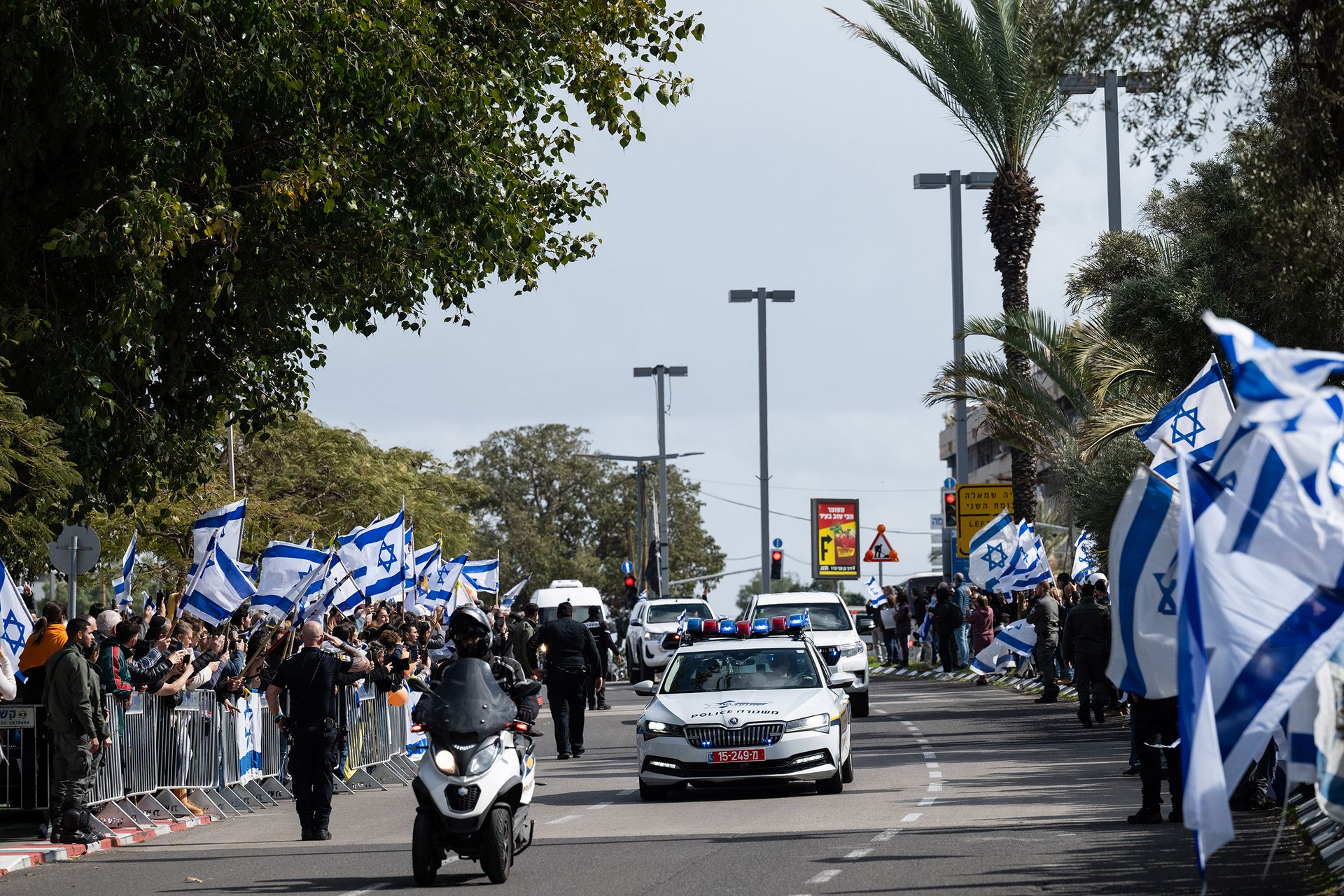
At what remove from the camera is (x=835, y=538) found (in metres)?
54.8

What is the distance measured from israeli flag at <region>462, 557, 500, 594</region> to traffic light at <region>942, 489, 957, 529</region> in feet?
34.5

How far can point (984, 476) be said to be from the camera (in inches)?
4680

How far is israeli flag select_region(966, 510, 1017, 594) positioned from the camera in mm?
33938

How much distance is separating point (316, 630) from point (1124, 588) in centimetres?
698

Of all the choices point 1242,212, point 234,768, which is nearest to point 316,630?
point 234,768

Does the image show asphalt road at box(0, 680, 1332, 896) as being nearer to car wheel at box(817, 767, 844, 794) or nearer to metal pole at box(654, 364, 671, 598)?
car wheel at box(817, 767, 844, 794)

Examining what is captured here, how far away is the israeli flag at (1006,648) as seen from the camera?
3162 centimetres

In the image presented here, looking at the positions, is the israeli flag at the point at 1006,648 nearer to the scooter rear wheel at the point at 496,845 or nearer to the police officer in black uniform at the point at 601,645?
the police officer in black uniform at the point at 601,645

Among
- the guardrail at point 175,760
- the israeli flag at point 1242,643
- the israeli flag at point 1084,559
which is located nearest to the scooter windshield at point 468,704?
the guardrail at point 175,760

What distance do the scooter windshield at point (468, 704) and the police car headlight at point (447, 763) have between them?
14 centimetres

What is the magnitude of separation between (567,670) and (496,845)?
1049 centimetres

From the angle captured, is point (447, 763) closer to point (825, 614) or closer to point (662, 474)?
point (825, 614)

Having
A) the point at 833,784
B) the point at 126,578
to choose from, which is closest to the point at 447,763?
the point at 833,784

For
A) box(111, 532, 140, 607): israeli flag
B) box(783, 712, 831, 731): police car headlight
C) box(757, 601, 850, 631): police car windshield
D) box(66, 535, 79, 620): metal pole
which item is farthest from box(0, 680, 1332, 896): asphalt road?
box(757, 601, 850, 631): police car windshield
